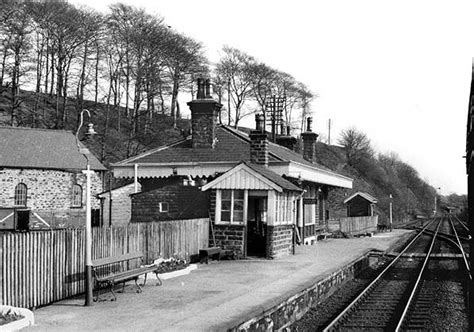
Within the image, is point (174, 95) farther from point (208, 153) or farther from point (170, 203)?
point (170, 203)

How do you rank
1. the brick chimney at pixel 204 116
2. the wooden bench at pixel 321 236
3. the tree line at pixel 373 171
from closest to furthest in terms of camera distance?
the brick chimney at pixel 204 116 → the wooden bench at pixel 321 236 → the tree line at pixel 373 171

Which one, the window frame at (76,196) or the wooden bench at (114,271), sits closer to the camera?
the wooden bench at (114,271)

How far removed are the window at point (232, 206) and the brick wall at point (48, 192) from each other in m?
18.2

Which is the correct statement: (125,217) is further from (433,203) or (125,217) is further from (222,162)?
(433,203)

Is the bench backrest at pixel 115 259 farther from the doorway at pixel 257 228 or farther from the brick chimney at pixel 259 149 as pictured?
the brick chimney at pixel 259 149

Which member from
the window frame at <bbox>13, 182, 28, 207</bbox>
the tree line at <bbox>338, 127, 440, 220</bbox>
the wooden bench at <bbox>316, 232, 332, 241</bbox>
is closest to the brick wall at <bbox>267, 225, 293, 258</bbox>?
the wooden bench at <bbox>316, 232, 332, 241</bbox>

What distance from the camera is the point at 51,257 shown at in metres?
11.7

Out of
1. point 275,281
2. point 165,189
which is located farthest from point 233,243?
point 275,281

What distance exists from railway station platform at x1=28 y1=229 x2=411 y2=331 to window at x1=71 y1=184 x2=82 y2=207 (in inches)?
942

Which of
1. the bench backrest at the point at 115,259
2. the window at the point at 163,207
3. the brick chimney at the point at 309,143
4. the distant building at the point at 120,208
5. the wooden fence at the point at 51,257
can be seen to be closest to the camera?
the wooden fence at the point at 51,257

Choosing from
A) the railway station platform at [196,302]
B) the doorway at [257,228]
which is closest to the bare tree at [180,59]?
the doorway at [257,228]

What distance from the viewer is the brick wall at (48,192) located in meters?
36.6

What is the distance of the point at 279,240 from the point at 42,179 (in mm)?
22378

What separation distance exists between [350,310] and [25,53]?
3747 cm
